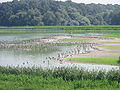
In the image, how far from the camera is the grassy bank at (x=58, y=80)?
2023cm

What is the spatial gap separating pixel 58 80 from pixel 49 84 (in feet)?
3.80

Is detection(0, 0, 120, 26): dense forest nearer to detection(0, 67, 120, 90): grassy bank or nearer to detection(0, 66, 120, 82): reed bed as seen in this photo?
detection(0, 66, 120, 82): reed bed

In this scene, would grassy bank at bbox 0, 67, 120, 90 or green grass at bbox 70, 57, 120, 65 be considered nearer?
grassy bank at bbox 0, 67, 120, 90

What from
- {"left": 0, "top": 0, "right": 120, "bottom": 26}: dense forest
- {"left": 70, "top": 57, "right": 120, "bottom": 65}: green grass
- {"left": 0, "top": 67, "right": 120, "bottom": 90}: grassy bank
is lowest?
{"left": 0, "top": 0, "right": 120, "bottom": 26}: dense forest

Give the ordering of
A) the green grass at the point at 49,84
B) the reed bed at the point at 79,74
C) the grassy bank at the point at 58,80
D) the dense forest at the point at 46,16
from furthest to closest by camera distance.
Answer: the dense forest at the point at 46,16, the reed bed at the point at 79,74, the grassy bank at the point at 58,80, the green grass at the point at 49,84

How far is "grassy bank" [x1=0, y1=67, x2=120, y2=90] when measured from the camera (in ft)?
66.4

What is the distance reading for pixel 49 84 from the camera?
2092 centimetres

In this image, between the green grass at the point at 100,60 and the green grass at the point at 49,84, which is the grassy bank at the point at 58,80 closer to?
the green grass at the point at 49,84

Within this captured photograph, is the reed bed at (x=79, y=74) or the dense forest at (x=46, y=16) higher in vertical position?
the reed bed at (x=79, y=74)

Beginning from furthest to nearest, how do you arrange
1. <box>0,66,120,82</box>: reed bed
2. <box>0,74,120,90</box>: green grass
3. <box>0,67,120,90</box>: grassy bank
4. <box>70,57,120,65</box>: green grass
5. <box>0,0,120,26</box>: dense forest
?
1. <box>0,0,120,26</box>: dense forest
2. <box>70,57,120,65</box>: green grass
3. <box>0,66,120,82</box>: reed bed
4. <box>0,67,120,90</box>: grassy bank
5. <box>0,74,120,90</box>: green grass

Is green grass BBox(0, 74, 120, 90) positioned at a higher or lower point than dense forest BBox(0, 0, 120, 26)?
higher

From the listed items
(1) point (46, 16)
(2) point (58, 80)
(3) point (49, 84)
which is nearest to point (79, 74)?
(2) point (58, 80)

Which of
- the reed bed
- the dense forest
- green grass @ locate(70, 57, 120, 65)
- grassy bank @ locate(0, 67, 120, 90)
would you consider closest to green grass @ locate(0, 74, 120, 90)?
grassy bank @ locate(0, 67, 120, 90)

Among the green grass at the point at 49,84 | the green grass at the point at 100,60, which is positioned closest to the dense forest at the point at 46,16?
the green grass at the point at 100,60
